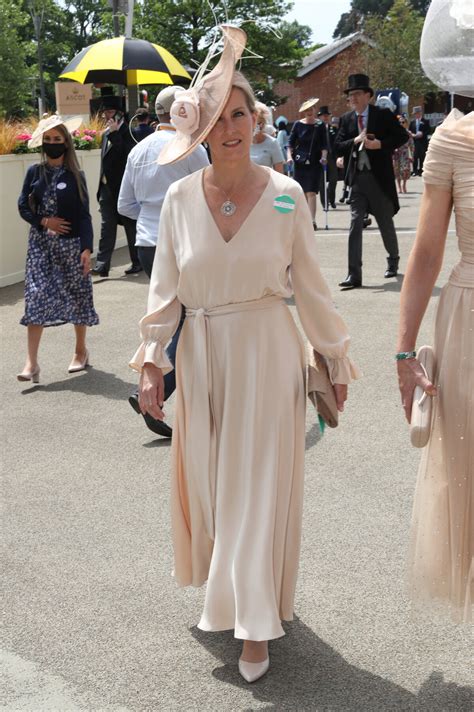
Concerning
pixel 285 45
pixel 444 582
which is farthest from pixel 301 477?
pixel 285 45

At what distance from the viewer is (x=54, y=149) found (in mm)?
7906

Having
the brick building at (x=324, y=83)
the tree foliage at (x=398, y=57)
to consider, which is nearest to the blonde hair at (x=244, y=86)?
the tree foliage at (x=398, y=57)

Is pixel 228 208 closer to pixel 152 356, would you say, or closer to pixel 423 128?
pixel 152 356

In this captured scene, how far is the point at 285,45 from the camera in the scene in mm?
70500

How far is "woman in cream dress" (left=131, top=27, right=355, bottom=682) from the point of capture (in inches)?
144

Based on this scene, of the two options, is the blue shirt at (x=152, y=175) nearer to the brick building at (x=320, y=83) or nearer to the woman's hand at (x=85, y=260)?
the woman's hand at (x=85, y=260)

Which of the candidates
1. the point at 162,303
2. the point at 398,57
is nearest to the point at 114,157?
the point at 162,303

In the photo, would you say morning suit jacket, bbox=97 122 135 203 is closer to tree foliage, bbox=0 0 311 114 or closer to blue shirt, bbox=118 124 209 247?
blue shirt, bbox=118 124 209 247

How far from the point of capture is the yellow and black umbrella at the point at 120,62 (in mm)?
14258

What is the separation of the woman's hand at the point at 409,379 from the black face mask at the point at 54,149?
16.5ft

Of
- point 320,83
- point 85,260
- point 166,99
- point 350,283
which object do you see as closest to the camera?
point 166,99

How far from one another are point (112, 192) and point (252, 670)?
10635mm

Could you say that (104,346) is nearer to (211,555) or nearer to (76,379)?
(76,379)

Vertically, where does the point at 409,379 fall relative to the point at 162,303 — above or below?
below
